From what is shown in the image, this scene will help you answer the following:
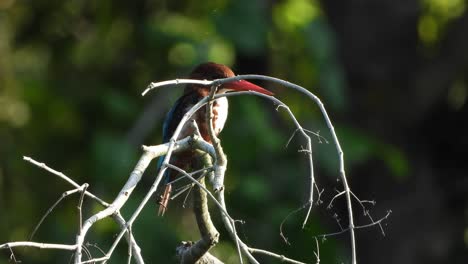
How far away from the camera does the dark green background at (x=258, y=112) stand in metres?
5.45

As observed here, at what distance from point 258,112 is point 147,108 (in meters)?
0.67

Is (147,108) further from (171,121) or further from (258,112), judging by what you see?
(171,121)

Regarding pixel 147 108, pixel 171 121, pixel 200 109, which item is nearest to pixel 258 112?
pixel 147 108

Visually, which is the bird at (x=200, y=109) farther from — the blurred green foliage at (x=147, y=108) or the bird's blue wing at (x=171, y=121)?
the blurred green foliage at (x=147, y=108)

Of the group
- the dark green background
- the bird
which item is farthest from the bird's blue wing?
the dark green background

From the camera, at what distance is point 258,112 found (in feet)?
18.1

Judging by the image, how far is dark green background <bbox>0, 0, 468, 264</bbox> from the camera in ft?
17.9

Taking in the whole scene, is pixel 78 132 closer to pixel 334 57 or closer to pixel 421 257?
pixel 334 57

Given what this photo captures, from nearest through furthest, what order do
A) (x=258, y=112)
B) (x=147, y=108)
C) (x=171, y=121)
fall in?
(x=171, y=121) → (x=258, y=112) → (x=147, y=108)

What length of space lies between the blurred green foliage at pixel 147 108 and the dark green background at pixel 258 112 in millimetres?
11

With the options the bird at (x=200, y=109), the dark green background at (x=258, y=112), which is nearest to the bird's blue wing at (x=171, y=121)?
the bird at (x=200, y=109)

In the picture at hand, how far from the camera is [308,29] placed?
5539 millimetres

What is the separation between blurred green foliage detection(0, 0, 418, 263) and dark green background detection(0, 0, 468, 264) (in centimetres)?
1

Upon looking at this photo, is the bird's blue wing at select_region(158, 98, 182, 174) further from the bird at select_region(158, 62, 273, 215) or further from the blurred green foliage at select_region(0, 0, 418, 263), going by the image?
the blurred green foliage at select_region(0, 0, 418, 263)
